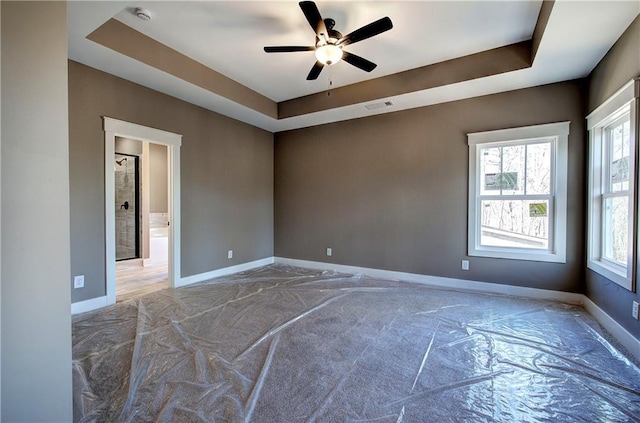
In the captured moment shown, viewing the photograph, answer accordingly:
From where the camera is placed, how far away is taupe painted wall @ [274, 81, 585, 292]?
343 centimetres

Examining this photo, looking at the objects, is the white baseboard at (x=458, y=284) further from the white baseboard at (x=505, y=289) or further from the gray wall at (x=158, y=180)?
the gray wall at (x=158, y=180)

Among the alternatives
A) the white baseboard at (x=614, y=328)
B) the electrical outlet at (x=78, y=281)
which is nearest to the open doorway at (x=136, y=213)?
the electrical outlet at (x=78, y=281)

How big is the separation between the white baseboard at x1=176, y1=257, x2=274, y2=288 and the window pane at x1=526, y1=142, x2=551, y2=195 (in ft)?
14.3

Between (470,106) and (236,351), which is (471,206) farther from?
(236,351)

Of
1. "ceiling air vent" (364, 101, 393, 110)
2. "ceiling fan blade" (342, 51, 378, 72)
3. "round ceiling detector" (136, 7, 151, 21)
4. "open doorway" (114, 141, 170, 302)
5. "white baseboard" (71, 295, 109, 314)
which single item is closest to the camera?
"round ceiling detector" (136, 7, 151, 21)

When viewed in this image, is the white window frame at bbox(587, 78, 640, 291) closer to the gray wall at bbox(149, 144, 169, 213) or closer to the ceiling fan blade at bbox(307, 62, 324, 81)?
the ceiling fan blade at bbox(307, 62, 324, 81)

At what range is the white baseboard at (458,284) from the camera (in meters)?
3.43

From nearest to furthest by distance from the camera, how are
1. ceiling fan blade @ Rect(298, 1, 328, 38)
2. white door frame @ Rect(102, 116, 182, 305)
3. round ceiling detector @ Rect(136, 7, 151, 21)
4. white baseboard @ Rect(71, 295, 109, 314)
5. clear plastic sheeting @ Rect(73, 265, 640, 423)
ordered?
clear plastic sheeting @ Rect(73, 265, 640, 423) → ceiling fan blade @ Rect(298, 1, 328, 38) → round ceiling detector @ Rect(136, 7, 151, 21) → white baseboard @ Rect(71, 295, 109, 314) → white door frame @ Rect(102, 116, 182, 305)

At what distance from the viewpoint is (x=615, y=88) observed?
2.57 metres

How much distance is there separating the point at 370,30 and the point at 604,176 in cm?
285

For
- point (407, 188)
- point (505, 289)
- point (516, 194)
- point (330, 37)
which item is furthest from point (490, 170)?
point (330, 37)

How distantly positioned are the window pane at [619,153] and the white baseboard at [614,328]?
1215mm

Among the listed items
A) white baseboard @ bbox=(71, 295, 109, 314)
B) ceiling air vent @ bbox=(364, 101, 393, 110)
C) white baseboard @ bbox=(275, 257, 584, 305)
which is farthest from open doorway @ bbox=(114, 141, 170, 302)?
ceiling air vent @ bbox=(364, 101, 393, 110)

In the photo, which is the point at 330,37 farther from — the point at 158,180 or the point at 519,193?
the point at 158,180
